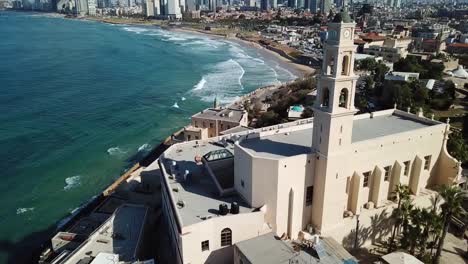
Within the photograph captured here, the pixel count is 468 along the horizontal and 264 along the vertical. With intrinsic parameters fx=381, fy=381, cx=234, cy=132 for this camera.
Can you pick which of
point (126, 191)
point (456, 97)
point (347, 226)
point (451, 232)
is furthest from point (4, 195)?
point (456, 97)

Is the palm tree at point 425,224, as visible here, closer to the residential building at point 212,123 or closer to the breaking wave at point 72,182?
the residential building at point 212,123

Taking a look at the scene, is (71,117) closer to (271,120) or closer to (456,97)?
(271,120)

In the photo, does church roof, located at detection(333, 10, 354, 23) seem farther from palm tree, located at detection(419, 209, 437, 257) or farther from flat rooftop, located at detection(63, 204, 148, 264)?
flat rooftop, located at detection(63, 204, 148, 264)

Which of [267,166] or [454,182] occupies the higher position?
[267,166]

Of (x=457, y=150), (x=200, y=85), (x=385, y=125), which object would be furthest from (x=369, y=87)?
(x=200, y=85)

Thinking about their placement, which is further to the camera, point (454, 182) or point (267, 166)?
point (454, 182)

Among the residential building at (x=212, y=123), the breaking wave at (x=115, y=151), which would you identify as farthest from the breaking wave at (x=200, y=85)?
the residential building at (x=212, y=123)

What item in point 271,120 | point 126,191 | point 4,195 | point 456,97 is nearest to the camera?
point 126,191

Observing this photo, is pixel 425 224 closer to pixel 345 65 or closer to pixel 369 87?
pixel 345 65
